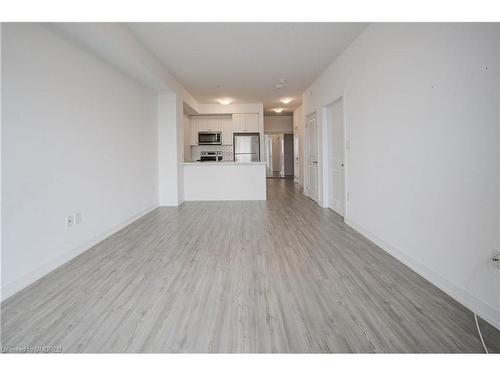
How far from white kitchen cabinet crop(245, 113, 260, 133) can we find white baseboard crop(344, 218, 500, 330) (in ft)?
20.5

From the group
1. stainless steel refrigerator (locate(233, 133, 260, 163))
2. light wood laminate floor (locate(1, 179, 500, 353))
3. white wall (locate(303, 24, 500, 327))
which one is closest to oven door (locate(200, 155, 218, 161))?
stainless steel refrigerator (locate(233, 133, 260, 163))

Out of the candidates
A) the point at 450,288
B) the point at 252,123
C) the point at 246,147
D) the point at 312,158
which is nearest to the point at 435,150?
the point at 450,288

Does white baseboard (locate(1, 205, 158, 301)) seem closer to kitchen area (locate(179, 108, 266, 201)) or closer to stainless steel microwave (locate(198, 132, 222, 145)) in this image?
kitchen area (locate(179, 108, 266, 201))

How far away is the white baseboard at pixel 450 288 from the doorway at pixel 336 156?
1898mm

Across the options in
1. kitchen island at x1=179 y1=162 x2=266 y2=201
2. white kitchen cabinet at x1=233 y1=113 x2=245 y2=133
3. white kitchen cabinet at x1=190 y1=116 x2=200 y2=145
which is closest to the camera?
kitchen island at x1=179 y1=162 x2=266 y2=201

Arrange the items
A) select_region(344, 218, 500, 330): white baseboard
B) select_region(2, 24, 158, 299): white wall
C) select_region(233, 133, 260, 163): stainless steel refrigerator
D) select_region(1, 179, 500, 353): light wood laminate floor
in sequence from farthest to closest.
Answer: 1. select_region(233, 133, 260, 163): stainless steel refrigerator
2. select_region(2, 24, 158, 299): white wall
3. select_region(344, 218, 500, 330): white baseboard
4. select_region(1, 179, 500, 353): light wood laminate floor

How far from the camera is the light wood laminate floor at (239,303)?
1633mm

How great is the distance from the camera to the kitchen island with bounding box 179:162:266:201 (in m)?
7.06

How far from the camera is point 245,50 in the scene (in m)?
4.40

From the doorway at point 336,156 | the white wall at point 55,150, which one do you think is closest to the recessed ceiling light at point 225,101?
the doorway at point 336,156

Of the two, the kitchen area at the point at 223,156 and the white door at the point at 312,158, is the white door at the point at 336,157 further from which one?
the kitchen area at the point at 223,156

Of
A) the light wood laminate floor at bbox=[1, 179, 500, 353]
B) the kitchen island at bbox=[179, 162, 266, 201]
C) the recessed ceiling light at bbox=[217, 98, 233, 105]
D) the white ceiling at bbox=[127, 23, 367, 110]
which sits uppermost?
the recessed ceiling light at bbox=[217, 98, 233, 105]
